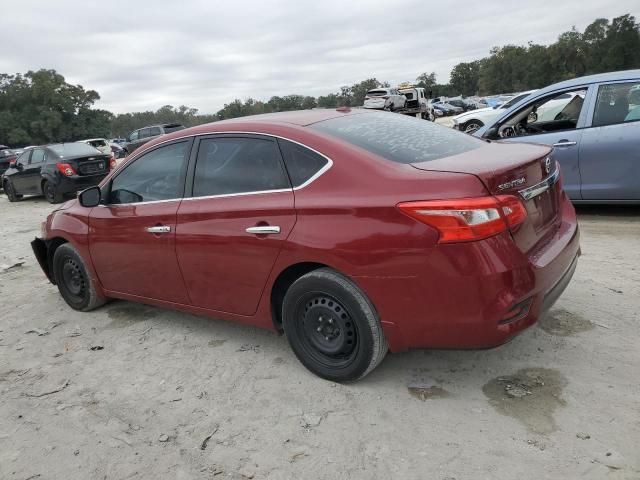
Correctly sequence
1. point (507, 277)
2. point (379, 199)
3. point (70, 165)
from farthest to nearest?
1. point (70, 165)
2. point (379, 199)
3. point (507, 277)

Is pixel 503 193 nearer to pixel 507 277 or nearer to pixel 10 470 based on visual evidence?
pixel 507 277

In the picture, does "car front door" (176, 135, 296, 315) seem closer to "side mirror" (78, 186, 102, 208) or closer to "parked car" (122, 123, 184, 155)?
"side mirror" (78, 186, 102, 208)

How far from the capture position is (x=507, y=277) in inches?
98.3

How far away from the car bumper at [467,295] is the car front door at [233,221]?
0.71 metres

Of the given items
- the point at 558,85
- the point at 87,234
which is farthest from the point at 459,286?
the point at 558,85

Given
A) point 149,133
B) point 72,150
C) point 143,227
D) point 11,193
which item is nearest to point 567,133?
point 143,227

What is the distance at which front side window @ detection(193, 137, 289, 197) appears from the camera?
3205 mm

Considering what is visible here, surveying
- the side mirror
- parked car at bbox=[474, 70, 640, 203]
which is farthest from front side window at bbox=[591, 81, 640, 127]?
the side mirror

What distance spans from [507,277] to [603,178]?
4118 millimetres

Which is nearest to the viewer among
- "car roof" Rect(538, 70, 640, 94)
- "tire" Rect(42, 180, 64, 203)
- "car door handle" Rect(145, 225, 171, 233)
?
"car door handle" Rect(145, 225, 171, 233)

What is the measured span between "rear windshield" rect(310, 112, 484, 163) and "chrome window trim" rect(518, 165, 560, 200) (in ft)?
1.66

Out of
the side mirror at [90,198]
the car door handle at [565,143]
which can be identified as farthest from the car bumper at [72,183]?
the car door handle at [565,143]

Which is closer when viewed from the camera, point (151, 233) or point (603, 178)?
point (151, 233)

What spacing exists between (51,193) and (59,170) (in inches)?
31.1
